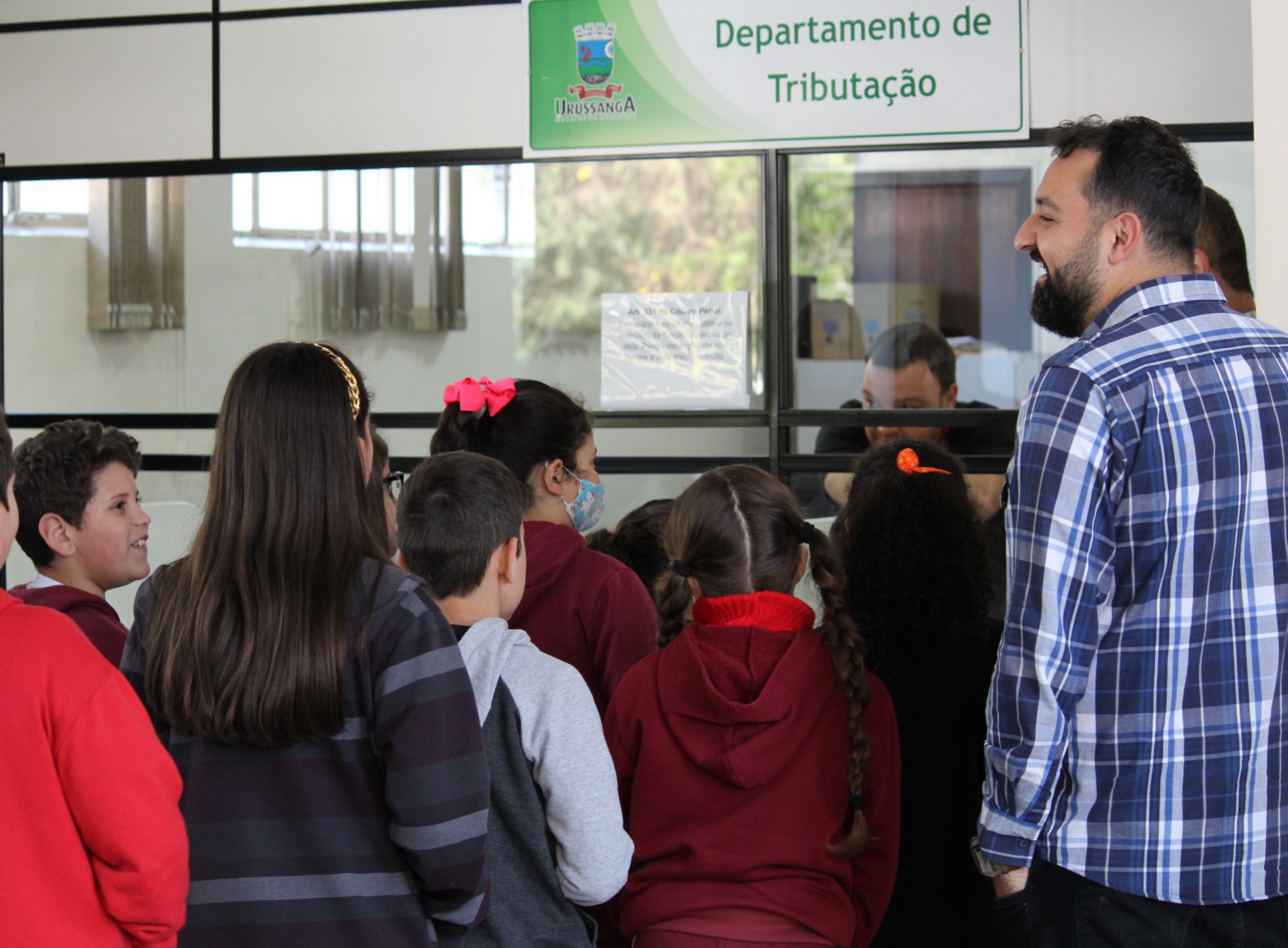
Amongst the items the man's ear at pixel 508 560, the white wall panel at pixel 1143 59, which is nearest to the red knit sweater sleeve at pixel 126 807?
the man's ear at pixel 508 560

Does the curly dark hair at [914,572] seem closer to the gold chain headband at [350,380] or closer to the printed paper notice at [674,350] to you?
the gold chain headband at [350,380]

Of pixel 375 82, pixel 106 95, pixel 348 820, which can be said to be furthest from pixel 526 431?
pixel 106 95

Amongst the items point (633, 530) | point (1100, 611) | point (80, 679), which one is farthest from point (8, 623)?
point (633, 530)

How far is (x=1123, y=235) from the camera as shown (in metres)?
1.67

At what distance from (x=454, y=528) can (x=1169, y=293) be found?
1048 mm

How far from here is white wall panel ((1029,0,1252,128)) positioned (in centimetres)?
401

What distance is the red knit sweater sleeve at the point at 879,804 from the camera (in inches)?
73.4

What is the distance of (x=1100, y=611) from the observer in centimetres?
153

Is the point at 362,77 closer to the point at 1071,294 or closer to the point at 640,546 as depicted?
the point at 640,546

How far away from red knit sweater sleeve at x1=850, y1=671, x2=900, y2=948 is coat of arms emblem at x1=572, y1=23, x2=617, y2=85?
3052 mm

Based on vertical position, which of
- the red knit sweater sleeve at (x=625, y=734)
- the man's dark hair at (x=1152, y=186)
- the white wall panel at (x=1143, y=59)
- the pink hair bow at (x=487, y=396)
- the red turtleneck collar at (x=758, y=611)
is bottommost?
the red knit sweater sleeve at (x=625, y=734)

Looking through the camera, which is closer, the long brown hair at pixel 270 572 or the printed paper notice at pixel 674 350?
the long brown hair at pixel 270 572

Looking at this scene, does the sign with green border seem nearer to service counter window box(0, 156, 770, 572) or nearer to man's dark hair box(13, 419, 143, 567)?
service counter window box(0, 156, 770, 572)

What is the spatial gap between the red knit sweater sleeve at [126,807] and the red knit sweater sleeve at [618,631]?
99 centimetres
